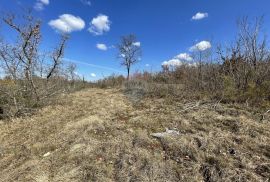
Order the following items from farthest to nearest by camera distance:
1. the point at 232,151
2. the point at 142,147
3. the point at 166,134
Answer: the point at 166,134 → the point at 142,147 → the point at 232,151

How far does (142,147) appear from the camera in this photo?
361 cm

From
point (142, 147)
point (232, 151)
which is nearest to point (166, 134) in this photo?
point (142, 147)

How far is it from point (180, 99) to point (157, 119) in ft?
7.06

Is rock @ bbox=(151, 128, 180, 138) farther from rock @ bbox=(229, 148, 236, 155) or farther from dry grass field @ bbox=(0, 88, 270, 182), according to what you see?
rock @ bbox=(229, 148, 236, 155)

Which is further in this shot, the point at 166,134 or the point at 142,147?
the point at 166,134

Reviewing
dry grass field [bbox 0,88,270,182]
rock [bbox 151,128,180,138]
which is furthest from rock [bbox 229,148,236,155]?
rock [bbox 151,128,180,138]

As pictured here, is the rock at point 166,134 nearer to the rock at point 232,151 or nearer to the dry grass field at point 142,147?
the dry grass field at point 142,147

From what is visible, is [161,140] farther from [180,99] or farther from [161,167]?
[180,99]

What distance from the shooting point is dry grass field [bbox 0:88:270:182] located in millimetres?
2875

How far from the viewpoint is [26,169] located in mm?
3195

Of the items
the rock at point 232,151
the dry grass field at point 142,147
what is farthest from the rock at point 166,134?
the rock at point 232,151

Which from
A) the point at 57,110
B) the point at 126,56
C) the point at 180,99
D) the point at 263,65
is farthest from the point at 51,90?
the point at 126,56

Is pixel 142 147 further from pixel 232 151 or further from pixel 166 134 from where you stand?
pixel 232 151

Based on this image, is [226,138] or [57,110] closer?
[226,138]
